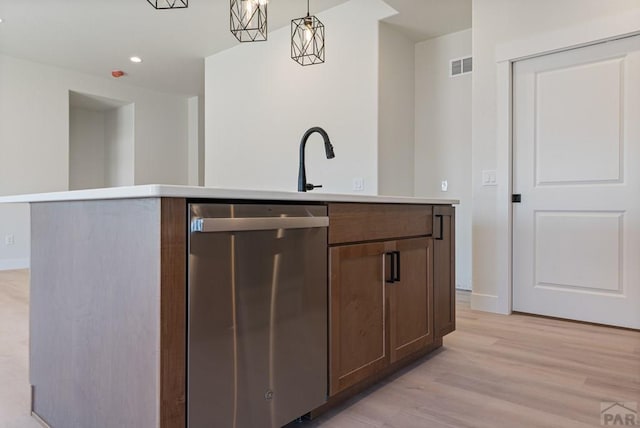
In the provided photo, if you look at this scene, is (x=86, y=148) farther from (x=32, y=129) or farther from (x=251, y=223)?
(x=251, y=223)

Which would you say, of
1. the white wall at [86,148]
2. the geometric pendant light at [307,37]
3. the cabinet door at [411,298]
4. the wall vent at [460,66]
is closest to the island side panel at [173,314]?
the cabinet door at [411,298]

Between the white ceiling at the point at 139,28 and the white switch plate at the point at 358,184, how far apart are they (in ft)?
4.86

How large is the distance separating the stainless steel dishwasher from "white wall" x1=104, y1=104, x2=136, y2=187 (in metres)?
6.03

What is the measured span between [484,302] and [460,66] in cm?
228

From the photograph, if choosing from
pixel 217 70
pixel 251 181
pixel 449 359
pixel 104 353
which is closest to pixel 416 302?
pixel 449 359

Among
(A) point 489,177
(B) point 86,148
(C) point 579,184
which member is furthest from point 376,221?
(B) point 86,148

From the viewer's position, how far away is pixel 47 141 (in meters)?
5.62

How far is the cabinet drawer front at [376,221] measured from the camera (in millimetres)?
1541

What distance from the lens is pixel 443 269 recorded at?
7.45 feet

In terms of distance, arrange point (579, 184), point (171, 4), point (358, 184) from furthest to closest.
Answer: point (358, 184) → point (579, 184) → point (171, 4)

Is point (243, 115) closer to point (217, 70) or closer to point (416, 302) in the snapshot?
point (217, 70)

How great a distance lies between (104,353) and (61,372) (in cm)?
33

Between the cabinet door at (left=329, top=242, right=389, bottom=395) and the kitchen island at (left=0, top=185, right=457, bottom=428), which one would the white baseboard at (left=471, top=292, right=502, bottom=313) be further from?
the cabinet door at (left=329, top=242, right=389, bottom=395)

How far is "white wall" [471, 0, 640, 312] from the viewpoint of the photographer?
308 cm
